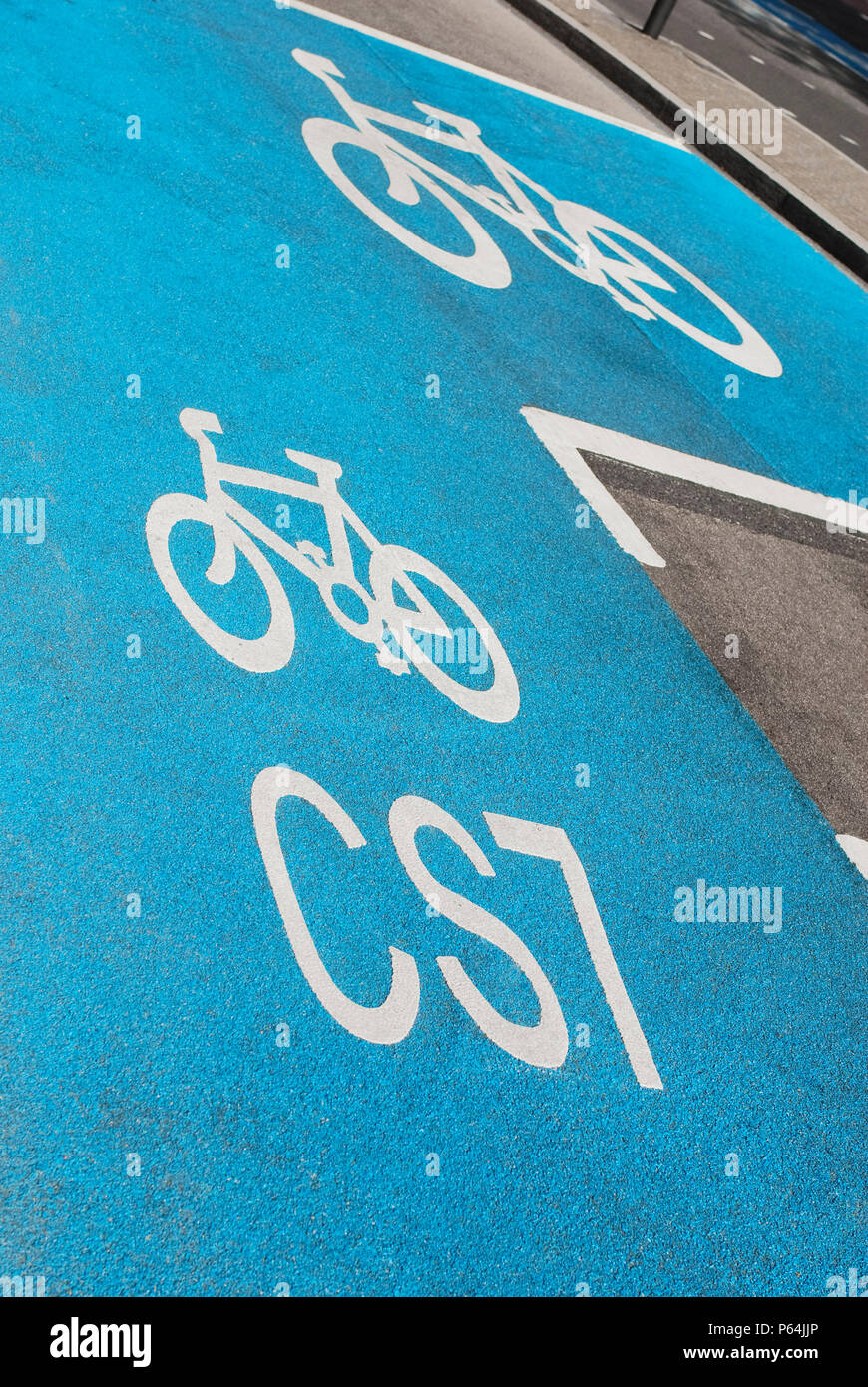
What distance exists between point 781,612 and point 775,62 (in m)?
13.9

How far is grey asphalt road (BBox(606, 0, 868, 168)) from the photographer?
15.2 meters

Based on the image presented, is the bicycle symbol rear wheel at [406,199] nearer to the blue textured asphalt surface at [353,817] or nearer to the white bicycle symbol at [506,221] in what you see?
the white bicycle symbol at [506,221]

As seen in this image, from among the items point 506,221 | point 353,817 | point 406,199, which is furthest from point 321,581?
point 506,221

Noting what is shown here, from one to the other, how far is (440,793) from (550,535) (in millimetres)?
2032

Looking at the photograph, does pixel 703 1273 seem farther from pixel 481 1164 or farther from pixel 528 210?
pixel 528 210

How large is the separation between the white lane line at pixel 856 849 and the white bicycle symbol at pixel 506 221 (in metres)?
4.32

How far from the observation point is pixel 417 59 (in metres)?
11.0

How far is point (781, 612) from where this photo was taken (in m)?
6.41

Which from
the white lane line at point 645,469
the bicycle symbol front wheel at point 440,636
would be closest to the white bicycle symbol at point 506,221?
the white lane line at point 645,469

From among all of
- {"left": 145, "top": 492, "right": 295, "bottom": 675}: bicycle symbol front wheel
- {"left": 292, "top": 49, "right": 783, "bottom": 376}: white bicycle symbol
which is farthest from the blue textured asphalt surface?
{"left": 292, "top": 49, "right": 783, "bottom": 376}: white bicycle symbol

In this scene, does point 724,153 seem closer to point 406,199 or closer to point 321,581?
point 406,199

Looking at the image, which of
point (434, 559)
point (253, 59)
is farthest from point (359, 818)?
point (253, 59)

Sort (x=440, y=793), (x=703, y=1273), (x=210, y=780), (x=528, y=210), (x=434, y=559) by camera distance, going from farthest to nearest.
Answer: (x=528, y=210), (x=434, y=559), (x=440, y=793), (x=210, y=780), (x=703, y=1273)

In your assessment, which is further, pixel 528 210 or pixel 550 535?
pixel 528 210
